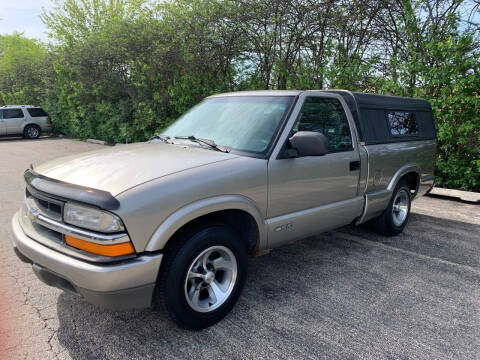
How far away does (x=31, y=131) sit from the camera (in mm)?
19219

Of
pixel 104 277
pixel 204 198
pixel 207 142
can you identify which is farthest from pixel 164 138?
pixel 104 277

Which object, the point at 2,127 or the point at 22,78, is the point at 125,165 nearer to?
the point at 2,127

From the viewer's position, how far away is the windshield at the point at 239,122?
10.8 feet

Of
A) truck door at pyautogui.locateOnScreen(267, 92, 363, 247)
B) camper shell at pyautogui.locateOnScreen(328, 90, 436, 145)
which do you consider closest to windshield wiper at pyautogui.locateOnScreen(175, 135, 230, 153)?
truck door at pyautogui.locateOnScreen(267, 92, 363, 247)

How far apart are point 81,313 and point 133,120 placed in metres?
11.7

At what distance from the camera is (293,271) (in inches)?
151

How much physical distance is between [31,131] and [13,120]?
97 cm

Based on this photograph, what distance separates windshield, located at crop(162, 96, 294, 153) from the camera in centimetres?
329

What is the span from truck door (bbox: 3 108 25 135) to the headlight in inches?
769

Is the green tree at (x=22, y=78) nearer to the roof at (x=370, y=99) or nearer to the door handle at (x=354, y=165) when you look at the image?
the roof at (x=370, y=99)

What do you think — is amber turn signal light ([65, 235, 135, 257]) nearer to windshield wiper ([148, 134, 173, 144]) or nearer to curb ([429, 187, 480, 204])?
windshield wiper ([148, 134, 173, 144])

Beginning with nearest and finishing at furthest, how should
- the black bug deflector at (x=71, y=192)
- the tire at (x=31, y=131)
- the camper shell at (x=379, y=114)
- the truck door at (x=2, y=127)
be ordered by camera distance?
the black bug deflector at (x=71, y=192) < the camper shell at (x=379, y=114) < the truck door at (x=2, y=127) < the tire at (x=31, y=131)

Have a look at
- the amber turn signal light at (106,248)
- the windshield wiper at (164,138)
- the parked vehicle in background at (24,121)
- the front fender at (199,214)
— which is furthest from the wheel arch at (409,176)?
the parked vehicle in background at (24,121)

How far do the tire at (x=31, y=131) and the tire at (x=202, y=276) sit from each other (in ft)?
64.9
